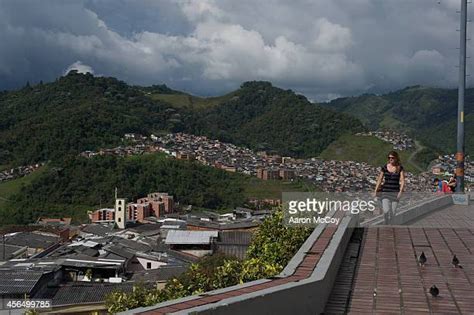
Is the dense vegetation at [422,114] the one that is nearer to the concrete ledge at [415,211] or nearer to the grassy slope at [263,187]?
the grassy slope at [263,187]

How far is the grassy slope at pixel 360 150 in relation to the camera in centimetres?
7894

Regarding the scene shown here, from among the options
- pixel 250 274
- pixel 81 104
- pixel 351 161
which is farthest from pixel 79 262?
pixel 81 104

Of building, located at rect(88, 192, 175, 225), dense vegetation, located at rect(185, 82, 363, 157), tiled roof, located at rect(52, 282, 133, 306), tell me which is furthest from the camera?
dense vegetation, located at rect(185, 82, 363, 157)

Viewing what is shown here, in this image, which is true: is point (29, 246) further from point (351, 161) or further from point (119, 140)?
point (351, 161)

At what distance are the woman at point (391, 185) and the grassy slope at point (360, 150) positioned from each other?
225 feet

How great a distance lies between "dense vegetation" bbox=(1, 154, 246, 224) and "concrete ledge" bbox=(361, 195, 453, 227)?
50.9 metres

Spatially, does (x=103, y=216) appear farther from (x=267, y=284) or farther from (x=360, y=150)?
(x=267, y=284)

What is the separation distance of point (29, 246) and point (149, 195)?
27.5 m

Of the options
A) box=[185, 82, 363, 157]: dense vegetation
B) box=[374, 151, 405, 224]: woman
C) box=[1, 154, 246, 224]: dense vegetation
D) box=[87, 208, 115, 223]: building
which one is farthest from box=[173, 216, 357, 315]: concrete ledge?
box=[185, 82, 363, 157]: dense vegetation

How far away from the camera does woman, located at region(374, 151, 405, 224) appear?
671 centimetres

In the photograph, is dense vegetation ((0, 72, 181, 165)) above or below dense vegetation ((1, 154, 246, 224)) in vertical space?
above

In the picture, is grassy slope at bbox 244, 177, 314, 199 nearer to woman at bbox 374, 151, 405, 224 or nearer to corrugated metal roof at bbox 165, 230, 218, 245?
corrugated metal roof at bbox 165, 230, 218, 245

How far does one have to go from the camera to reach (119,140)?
81125mm

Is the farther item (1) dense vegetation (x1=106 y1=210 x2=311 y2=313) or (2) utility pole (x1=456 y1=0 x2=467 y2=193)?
(2) utility pole (x1=456 y1=0 x2=467 y2=193)
